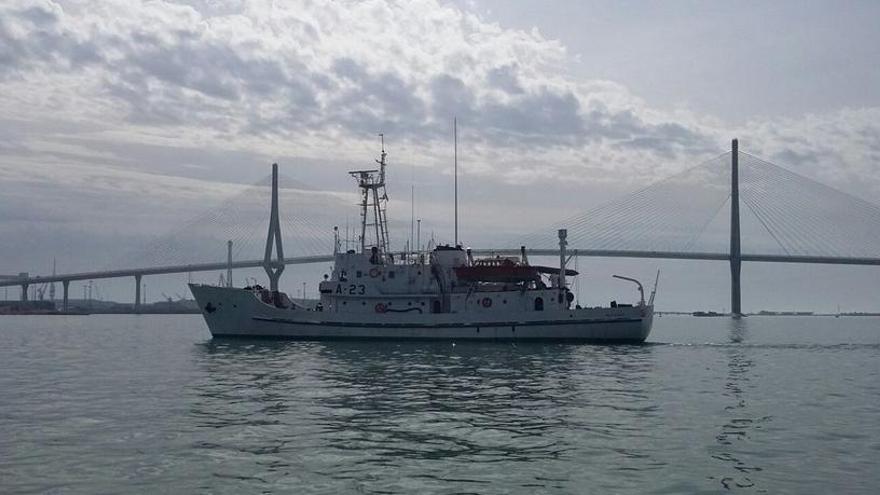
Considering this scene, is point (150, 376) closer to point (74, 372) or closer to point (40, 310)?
point (74, 372)

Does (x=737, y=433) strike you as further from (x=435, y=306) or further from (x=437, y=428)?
(x=435, y=306)

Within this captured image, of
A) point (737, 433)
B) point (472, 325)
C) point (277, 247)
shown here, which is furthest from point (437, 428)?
point (277, 247)

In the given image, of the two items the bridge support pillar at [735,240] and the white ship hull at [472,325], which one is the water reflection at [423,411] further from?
the bridge support pillar at [735,240]

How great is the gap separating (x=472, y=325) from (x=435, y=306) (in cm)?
285

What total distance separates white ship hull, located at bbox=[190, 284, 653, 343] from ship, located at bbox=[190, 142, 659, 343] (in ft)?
0.18

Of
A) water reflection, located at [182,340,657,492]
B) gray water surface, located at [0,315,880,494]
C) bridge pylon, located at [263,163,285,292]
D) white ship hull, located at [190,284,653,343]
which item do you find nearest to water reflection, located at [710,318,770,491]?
gray water surface, located at [0,315,880,494]

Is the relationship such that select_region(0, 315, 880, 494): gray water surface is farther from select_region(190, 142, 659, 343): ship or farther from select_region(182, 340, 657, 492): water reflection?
select_region(190, 142, 659, 343): ship

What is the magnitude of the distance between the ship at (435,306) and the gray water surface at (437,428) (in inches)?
520

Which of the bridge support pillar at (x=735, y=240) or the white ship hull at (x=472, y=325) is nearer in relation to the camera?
the white ship hull at (x=472, y=325)

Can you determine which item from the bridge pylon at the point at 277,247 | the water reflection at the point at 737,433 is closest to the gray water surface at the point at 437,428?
the water reflection at the point at 737,433

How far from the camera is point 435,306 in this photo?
A: 148ft

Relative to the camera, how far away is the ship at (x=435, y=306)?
43.3 m

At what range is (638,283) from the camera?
4494cm

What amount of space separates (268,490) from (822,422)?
12316 mm
